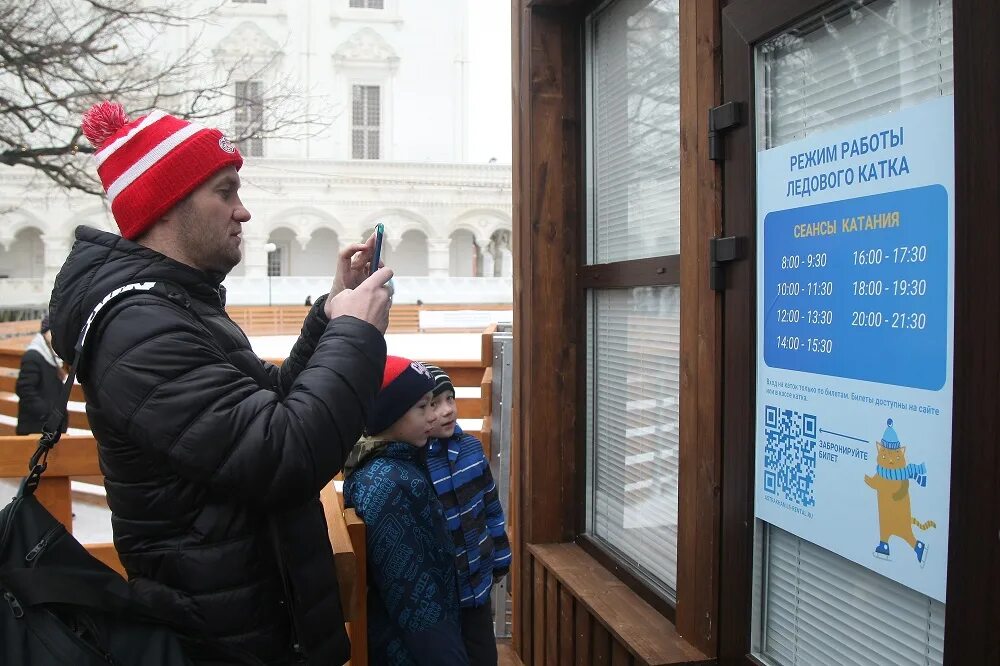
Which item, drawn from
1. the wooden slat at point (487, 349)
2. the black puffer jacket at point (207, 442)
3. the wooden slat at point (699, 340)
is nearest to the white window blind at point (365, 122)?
the wooden slat at point (487, 349)

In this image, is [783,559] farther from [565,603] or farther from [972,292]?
[565,603]

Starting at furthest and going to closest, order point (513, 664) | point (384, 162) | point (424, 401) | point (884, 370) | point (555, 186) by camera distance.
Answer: point (384, 162) < point (513, 664) < point (555, 186) < point (424, 401) < point (884, 370)

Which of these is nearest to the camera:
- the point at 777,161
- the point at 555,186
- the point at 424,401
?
the point at 777,161

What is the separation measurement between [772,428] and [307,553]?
3.16 ft

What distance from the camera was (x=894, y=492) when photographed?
4.96 ft

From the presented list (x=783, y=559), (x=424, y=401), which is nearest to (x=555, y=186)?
(x=424, y=401)

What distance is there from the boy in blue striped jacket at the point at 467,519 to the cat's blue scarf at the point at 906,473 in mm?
1197

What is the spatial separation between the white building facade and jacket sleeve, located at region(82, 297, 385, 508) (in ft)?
111

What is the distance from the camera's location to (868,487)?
1583mm

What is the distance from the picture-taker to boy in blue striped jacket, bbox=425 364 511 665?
2418 millimetres

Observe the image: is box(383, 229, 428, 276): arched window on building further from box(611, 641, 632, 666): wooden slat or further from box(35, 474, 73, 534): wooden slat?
box(611, 641, 632, 666): wooden slat

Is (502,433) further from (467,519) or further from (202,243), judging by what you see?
(202,243)

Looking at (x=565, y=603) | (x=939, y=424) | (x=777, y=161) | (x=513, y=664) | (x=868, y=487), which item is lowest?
(x=513, y=664)

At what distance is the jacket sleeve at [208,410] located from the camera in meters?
1.39
